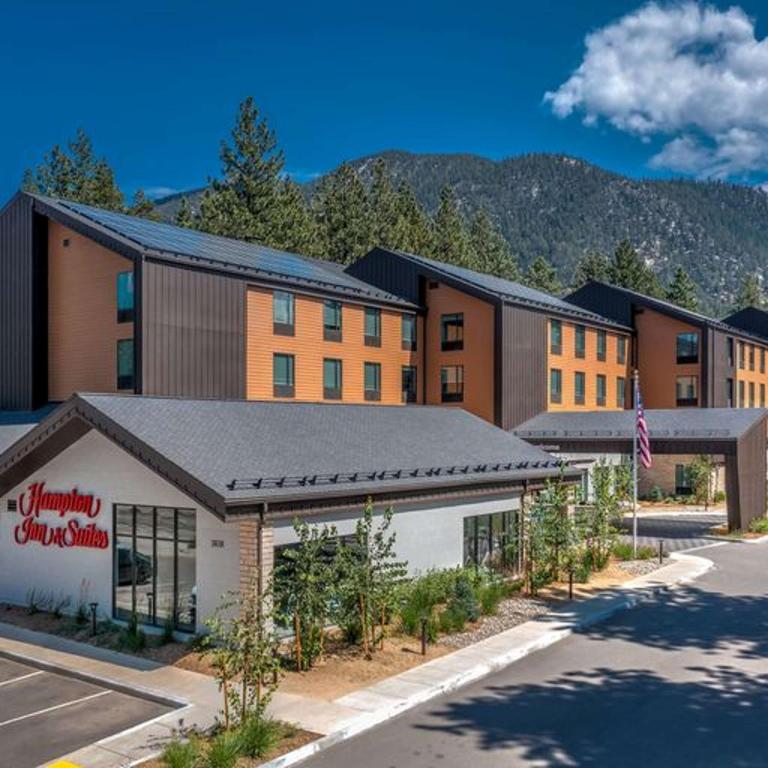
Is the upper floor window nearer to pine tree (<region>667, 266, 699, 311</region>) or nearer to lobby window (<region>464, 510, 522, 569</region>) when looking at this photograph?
lobby window (<region>464, 510, 522, 569</region>)

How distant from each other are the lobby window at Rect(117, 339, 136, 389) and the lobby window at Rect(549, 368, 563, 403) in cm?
2652

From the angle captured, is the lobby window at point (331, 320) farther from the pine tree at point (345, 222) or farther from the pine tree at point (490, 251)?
the pine tree at point (490, 251)

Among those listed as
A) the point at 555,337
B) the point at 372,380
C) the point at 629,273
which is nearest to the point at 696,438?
the point at 555,337

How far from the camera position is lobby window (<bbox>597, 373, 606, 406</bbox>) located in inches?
2236

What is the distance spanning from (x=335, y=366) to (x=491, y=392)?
30.0ft

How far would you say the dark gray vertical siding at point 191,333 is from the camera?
1289 inches

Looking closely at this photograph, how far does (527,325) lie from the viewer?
48.4 m

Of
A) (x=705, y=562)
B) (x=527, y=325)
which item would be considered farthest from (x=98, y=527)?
(x=527, y=325)

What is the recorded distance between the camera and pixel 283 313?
4000 centimetres

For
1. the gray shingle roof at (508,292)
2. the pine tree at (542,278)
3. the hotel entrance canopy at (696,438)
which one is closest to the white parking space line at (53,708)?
the hotel entrance canopy at (696,438)

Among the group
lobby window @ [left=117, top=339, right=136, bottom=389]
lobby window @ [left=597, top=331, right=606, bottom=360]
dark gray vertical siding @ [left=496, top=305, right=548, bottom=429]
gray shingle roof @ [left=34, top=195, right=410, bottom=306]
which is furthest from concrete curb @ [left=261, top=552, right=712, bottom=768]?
lobby window @ [left=597, top=331, right=606, bottom=360]

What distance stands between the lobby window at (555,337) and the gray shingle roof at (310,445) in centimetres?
2175

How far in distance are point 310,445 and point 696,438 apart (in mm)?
21651

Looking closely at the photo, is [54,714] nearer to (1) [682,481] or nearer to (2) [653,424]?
(2) [653,424]
